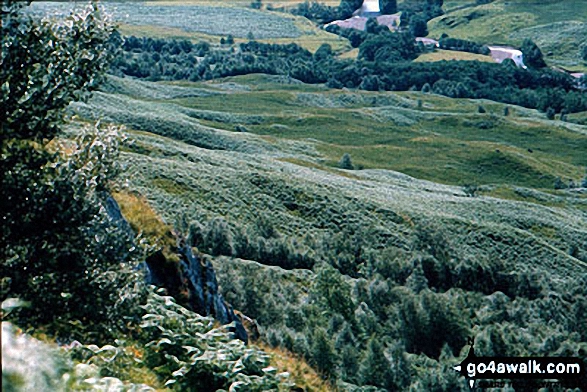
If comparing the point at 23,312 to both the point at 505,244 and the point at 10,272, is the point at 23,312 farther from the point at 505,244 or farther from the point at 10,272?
the point at 505,244

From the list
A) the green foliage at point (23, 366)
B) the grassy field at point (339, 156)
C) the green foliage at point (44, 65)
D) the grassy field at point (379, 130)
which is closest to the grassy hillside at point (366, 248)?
the grassy field at point (339, 156)

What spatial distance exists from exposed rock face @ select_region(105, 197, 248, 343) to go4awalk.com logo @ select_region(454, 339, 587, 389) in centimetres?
1018

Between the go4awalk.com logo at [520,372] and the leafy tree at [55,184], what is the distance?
55.6ft

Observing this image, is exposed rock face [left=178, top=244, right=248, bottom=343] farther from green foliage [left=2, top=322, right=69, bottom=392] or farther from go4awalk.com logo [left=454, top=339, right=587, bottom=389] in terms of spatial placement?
green foliage [left=2, top=322, right=69, bottom=392]

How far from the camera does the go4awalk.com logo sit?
2658 centimetres

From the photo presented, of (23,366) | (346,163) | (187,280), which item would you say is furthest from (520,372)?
(346,163)

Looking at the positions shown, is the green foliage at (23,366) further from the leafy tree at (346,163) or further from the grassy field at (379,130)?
the leafy tree at (346,163)

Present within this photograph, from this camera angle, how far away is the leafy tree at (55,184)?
36.4 feet

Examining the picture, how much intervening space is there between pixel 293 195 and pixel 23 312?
52.7m

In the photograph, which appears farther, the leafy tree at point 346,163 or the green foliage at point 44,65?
the leafy tree at point 346,163

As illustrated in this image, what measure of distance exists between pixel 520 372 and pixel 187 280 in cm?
1457

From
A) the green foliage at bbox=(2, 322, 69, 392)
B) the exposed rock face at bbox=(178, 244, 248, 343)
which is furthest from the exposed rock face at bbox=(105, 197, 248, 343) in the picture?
the green foliage at bbox=(2, 322, 69, 392)

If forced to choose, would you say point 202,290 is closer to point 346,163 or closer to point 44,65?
point 44,65

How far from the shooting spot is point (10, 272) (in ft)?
35.9
